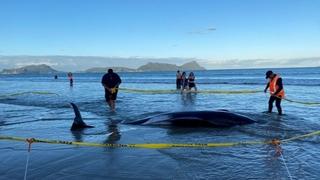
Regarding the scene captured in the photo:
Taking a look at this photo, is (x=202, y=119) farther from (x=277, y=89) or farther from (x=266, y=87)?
(x=266, y=87)

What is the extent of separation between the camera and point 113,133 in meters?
12.3

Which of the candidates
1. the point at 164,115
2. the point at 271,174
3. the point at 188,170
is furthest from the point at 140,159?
the point at 164,115

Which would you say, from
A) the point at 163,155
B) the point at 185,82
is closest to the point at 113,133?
the point at 163,155

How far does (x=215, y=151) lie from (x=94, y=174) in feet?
9.87

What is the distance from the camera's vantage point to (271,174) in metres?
7.41

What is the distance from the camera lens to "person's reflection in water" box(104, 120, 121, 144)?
11056mm

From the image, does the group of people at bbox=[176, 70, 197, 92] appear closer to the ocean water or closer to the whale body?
the whale body

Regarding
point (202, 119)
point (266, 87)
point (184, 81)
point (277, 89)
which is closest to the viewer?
point (202, 119)

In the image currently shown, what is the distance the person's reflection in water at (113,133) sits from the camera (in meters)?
11.1

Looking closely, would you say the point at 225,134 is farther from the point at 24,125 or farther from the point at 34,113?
the point at 34,113

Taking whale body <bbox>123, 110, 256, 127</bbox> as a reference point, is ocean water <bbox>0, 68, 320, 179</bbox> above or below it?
below

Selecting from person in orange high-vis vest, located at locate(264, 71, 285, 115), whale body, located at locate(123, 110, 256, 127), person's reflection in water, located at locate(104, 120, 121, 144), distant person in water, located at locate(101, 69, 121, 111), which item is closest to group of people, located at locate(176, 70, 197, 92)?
distant person in water, located at locate(101, 69, 121, 111)

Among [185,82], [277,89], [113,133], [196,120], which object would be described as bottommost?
[113,133]

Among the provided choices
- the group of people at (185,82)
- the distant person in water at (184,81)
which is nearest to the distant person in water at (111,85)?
the group of people at (185,82)
